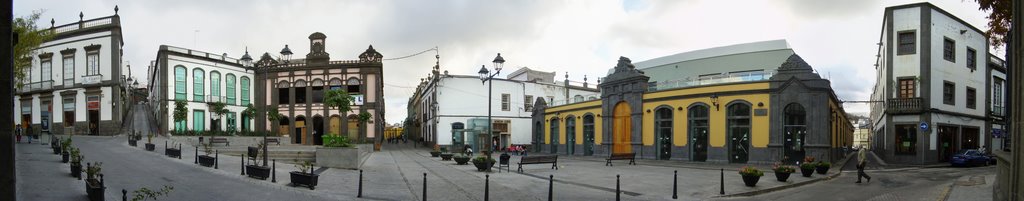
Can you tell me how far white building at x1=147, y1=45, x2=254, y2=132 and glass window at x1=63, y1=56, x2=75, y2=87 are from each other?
203 inches

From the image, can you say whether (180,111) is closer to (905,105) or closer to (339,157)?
(339,157)

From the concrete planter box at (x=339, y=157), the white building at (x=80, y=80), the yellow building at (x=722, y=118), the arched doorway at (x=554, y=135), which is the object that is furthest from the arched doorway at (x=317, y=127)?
the concrete planter box at (x=339, y=157)

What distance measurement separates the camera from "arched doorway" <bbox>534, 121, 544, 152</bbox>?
4572cm

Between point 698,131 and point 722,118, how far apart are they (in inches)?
66.7

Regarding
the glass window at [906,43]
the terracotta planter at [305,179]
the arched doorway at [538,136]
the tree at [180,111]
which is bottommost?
the arched doorway at [538,136]

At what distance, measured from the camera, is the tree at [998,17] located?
8.76 meters

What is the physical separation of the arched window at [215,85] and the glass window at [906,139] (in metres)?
46.6

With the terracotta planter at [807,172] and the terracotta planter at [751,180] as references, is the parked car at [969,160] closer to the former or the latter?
the terracotta planter at [807,172]

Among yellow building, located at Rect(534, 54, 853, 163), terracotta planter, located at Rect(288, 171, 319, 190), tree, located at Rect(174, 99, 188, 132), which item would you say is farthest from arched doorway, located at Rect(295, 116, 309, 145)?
terracotta planter, located at Rect(288, 171, 319, 190)

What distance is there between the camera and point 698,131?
97.6 ft

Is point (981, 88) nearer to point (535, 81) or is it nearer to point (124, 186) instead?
point (535, 81)

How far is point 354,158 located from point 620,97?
17947mm

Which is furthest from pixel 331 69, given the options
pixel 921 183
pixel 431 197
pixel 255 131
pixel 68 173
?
pixel 921 183

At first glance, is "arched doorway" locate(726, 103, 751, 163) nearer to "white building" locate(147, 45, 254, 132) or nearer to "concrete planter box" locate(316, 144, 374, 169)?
"concrete planter box" locate(316, 144, 374, 169)
